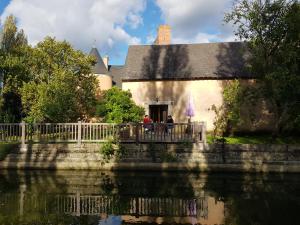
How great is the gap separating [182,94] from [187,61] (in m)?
2.91

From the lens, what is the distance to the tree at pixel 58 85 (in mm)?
23594

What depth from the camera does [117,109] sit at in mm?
21141

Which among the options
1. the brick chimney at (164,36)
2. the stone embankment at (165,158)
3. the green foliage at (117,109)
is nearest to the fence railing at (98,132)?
the stone embankment at (165,158)

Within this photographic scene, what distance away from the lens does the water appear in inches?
390

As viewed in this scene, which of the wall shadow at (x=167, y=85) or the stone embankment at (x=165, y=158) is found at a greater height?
the wall shadow at (x=167, y=85)

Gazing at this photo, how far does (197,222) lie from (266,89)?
40.5ft

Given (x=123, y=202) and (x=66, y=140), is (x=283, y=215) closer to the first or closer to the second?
(x=123, y=202)

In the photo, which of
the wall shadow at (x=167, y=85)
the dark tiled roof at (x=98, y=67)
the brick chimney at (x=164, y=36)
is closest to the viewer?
the wall shadow at (x=167, y=85)

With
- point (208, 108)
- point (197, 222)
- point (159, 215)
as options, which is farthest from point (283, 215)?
point (208, 108)

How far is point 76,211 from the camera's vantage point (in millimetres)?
10711

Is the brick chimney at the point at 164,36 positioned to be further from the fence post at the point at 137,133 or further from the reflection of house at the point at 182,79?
the fence post at the point at 137,133

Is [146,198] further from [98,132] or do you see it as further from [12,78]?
[12,78]

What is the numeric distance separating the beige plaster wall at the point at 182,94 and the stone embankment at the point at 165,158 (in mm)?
8369

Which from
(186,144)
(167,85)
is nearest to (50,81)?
(167,85)
